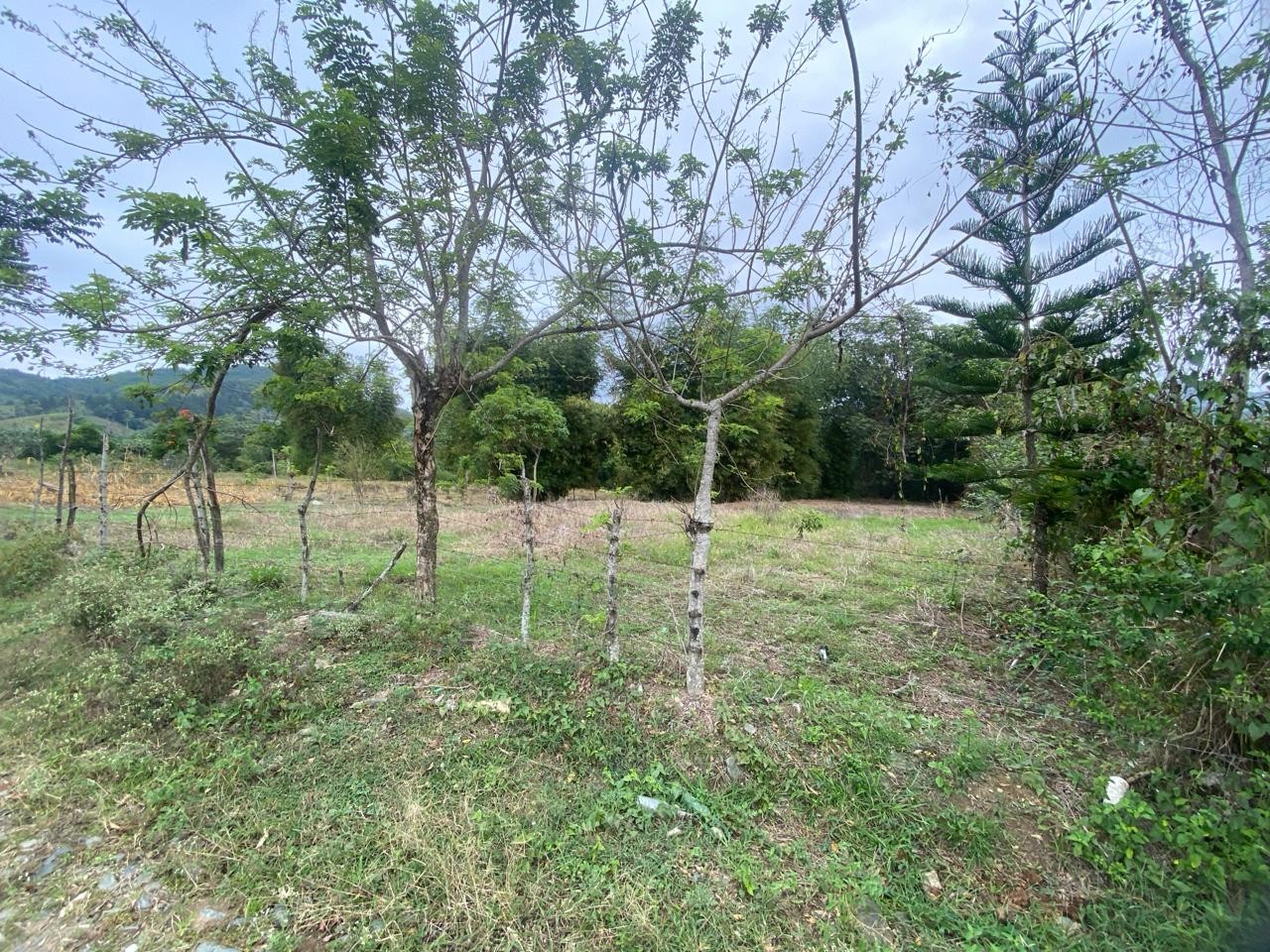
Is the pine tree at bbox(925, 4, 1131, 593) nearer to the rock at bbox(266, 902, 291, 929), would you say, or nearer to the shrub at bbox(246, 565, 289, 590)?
the rock at bbox(266, 902, 291, 929)

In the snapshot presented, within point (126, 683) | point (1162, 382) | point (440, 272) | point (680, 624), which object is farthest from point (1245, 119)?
point (126, 683)

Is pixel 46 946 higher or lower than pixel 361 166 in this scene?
lower

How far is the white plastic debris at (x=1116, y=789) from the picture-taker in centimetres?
203

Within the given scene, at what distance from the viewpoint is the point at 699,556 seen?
2693mm

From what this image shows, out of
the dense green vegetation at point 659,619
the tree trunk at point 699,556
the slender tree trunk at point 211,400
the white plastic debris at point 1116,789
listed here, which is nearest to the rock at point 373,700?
the dense green vegetation at point 659,619

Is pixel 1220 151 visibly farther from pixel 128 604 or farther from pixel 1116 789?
pixel 128 604

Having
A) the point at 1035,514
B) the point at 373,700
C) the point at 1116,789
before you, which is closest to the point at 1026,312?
the point at 1035,514

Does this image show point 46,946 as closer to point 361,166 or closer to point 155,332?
point 155,332

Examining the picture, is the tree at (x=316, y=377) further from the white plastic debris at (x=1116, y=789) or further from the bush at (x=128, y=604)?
the white plastic debris at (x=1116, y=789)

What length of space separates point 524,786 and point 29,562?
6.35m

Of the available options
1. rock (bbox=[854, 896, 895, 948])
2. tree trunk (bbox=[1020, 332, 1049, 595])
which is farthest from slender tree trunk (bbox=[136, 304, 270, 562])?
tree trunk (bbox=[1020, 332, 1049, 595])

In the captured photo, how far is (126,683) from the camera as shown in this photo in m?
2.84

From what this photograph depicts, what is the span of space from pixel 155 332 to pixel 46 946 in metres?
3.80

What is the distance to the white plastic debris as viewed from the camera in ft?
6.66
